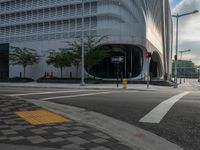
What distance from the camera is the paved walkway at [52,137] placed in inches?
223

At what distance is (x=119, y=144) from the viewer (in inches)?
233

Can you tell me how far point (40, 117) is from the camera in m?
9.01

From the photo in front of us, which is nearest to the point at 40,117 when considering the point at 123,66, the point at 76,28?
the point at 123,66

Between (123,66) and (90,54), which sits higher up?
(90,54)

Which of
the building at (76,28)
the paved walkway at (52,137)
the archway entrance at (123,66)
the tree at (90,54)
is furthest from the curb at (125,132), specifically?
the archway entrance at (123,66)

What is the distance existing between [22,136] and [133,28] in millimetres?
44378

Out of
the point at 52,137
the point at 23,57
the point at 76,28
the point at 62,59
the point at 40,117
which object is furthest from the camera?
the point at 76,28

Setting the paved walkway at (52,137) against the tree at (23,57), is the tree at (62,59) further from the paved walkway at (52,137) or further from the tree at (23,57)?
the paved walkway at (52,137)

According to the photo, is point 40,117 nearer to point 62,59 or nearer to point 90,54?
point 90,54

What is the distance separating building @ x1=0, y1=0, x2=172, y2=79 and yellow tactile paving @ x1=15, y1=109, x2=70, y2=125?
38982 mm

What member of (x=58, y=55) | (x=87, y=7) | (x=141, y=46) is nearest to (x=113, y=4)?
(x=87, y=7)

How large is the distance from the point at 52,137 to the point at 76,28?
46.9 m

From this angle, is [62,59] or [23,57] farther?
[23,57]

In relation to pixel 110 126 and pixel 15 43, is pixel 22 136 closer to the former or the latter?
pixel 110 126
